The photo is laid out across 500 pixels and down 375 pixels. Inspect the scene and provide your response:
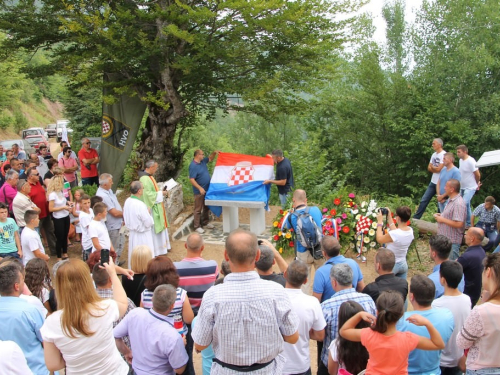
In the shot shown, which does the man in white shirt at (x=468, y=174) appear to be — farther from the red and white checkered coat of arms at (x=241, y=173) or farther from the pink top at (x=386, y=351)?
the pink top at (x=386, y=351)

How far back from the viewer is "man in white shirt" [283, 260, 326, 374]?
12.0 feet

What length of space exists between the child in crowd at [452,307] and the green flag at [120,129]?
351 inches

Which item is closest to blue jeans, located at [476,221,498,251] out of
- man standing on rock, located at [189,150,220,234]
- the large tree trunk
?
man standing on rock, located at [189,150,220,234]

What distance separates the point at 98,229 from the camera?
6.88 metres

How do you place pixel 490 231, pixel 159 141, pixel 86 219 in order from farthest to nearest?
pixel 159 141 → pixel 490 231 → pixel 86 219

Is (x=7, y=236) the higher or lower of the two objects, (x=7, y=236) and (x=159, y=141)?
the lower

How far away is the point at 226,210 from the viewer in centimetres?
1003

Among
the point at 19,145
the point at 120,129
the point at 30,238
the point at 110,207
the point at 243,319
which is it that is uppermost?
the point at 120,129

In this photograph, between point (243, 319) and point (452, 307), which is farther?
point (452, 307)

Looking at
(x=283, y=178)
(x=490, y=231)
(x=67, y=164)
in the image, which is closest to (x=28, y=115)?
(x=67, y=164)

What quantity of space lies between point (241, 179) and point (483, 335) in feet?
22.3

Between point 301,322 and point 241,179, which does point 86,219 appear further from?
point 301,322

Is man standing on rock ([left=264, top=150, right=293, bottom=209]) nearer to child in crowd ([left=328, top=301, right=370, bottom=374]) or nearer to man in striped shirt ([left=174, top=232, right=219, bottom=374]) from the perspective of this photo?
man in striped shirt ([left=174, top=232, right=219, bottom=374])

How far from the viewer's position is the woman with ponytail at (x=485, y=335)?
131 inches
